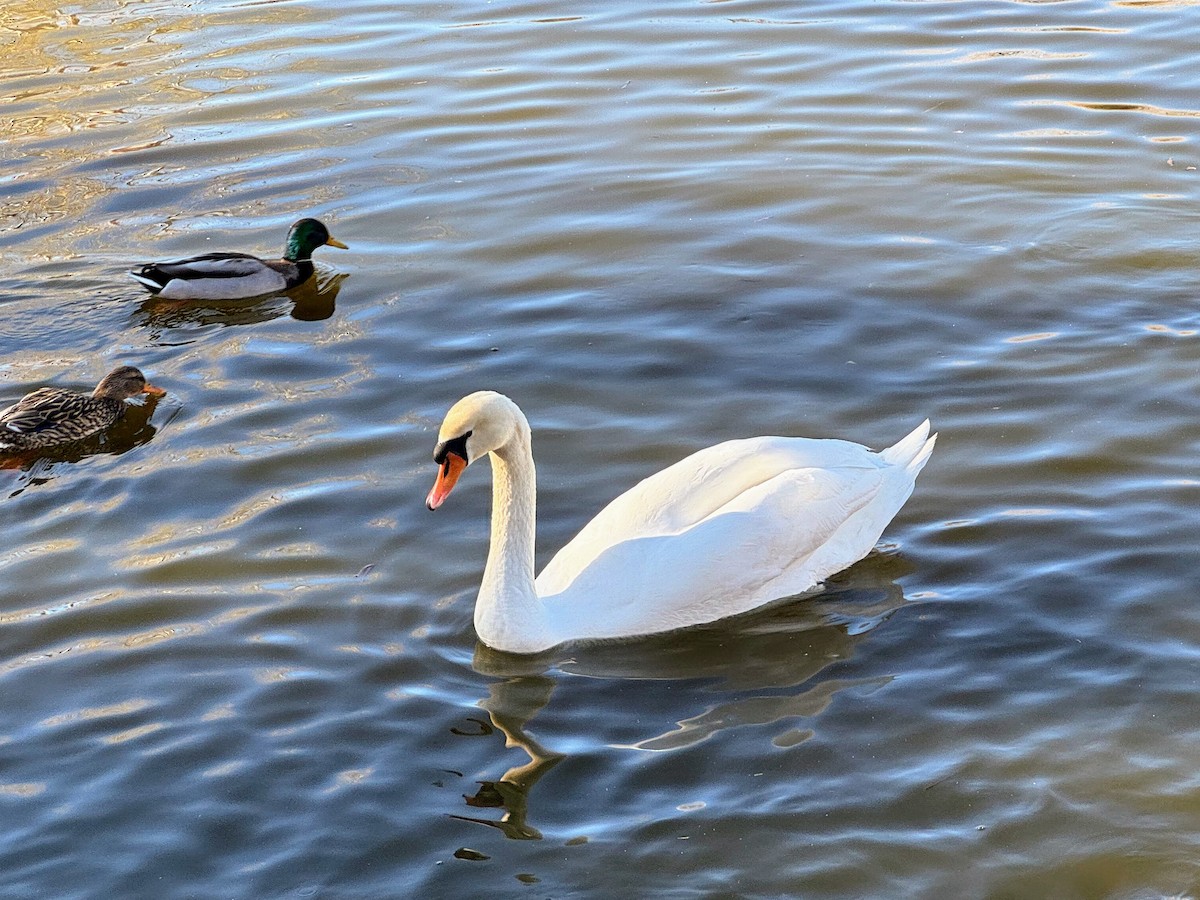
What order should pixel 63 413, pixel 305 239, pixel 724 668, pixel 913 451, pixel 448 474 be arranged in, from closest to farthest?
pixel 724 668 → pixel 448 474 → pixel 913 451 → pixel 63 413 → pixel 305 239

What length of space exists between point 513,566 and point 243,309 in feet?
16.0

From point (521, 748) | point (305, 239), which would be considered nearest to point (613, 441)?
point (521, 748)

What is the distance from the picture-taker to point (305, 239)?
1098 centimetres

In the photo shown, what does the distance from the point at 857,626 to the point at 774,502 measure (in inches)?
24.8

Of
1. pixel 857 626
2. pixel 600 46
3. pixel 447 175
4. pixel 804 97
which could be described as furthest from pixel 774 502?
pixel 600 46

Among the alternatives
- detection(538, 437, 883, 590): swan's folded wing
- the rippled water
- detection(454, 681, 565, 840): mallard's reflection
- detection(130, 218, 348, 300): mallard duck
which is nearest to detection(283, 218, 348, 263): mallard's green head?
detection(130, 218, 348, 300): mallard duck

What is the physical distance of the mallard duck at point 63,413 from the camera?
28.1 feet

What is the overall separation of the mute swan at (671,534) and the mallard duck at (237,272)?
4.19 meters

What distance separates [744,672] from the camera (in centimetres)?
641

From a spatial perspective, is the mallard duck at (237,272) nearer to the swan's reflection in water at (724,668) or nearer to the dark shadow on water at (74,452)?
the dark shadow on water at (74,452)

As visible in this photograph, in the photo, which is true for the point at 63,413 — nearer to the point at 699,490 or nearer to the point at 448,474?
the point at 448,474

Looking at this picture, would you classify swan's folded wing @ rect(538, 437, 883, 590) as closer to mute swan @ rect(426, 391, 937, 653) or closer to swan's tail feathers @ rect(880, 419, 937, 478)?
mute swan @ rect(426, 391, 937, 653)

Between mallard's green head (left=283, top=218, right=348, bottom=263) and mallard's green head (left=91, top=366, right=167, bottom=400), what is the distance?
2015mm

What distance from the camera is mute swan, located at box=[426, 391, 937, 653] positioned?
655 centimetres
